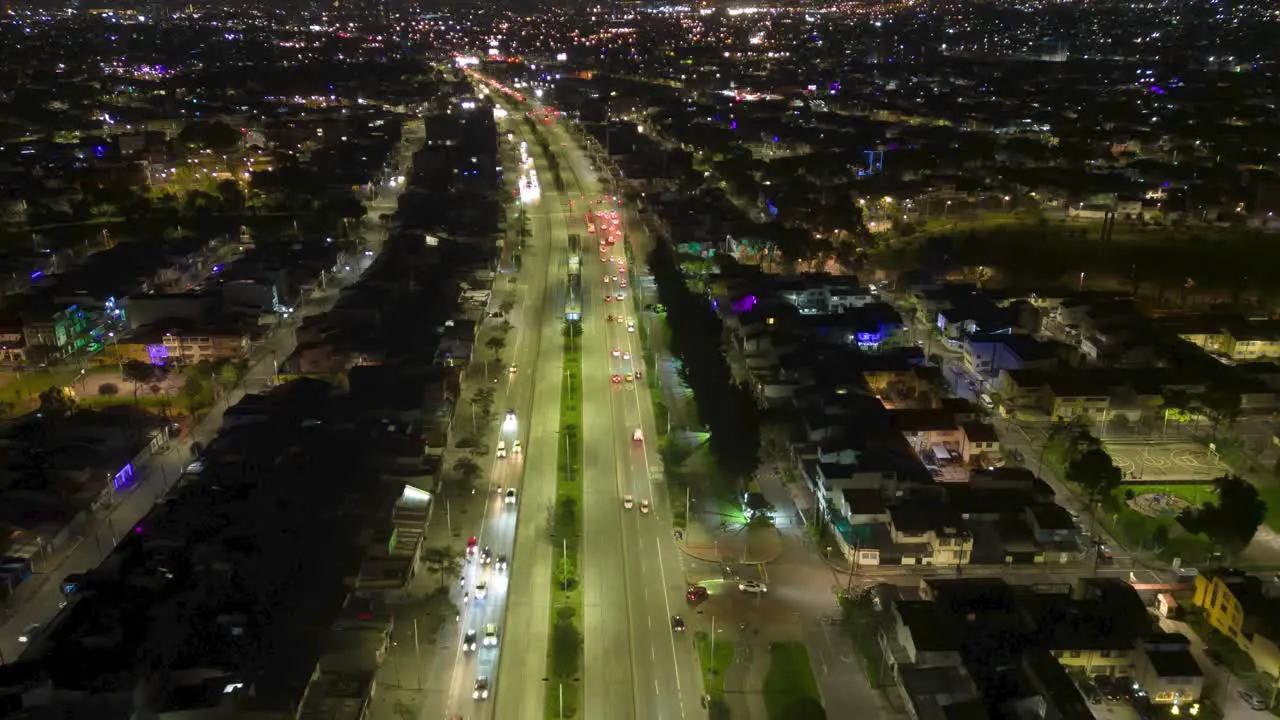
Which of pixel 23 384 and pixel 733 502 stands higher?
pixel 733 502

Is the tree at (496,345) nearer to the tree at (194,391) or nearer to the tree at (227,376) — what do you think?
the tree at (227,376)

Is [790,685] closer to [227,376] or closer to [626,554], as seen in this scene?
[626,554]

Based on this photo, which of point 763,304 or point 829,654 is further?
point 763,304

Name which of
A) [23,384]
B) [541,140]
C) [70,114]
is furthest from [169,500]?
[70,114]

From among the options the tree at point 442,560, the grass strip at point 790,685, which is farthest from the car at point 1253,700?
the tree at point 442,560

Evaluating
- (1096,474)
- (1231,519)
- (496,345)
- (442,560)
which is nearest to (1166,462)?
(1096,474)

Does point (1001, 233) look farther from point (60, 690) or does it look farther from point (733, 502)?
point (60, 690)
